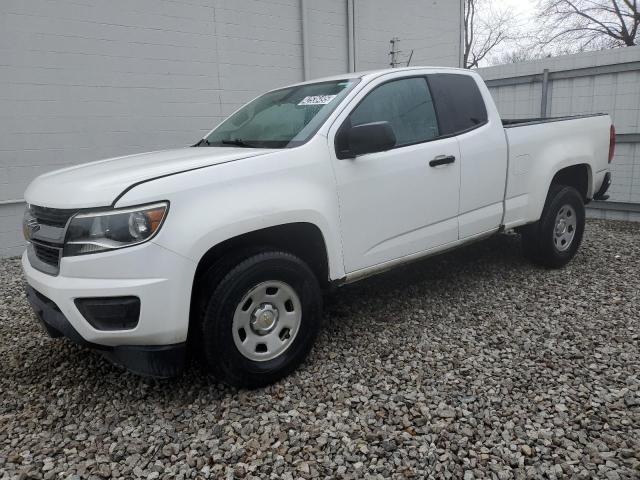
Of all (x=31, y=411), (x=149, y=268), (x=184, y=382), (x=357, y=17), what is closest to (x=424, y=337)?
(x=184, y=382)

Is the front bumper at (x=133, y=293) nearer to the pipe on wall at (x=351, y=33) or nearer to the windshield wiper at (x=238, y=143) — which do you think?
the windshield wiper at (x=238, y=143)

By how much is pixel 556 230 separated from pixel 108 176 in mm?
4118

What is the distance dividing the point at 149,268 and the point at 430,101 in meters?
2.52

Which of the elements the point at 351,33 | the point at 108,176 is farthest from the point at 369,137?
the point at 351,33

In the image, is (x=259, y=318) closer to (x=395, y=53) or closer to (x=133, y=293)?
(x=133, y=293)

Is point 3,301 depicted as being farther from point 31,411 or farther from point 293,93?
point 293,93

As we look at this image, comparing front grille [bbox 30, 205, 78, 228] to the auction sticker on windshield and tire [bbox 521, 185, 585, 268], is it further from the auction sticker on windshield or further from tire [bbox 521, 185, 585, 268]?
tire [bbox 521, 185, 585, 268]

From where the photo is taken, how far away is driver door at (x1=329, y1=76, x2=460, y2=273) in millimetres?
3156

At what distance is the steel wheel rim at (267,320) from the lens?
275 centimetres

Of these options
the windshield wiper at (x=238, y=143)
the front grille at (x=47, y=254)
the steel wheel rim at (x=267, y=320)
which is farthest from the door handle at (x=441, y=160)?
the front grille at (x=47, y=254)

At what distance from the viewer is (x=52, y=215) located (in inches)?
103

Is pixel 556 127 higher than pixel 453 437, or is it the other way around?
pixel 556 127

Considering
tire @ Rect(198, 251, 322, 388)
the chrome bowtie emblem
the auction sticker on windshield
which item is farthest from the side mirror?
the chrome bowtie emblem

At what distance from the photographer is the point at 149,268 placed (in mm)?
2369
